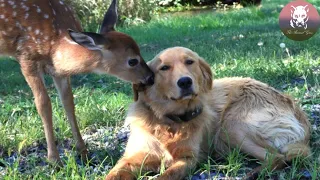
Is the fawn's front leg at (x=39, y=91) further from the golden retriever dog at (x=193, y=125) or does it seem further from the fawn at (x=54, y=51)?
the golden retriever dog at (x=193, y=125)

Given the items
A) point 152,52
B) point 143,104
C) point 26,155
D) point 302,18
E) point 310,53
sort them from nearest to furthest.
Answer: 1. point 143,104
2. point 26,155
3. point 310,53
4. point 302,18
5. point 152,52

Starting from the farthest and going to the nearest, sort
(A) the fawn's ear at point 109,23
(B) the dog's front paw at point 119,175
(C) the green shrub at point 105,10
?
(C) the green shrub at point 105,10 → (A) the fawn's ear at point 109,23 → (B) the dog's front paw at point 119,175

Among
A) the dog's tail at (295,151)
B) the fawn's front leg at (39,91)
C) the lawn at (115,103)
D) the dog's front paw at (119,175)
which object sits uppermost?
the fawn's front leg at (39,91)

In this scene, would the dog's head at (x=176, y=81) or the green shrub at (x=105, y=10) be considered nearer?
the dog's head at (x=176, y=81)

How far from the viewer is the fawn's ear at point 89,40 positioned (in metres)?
4.19

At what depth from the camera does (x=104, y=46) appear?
14.5ft

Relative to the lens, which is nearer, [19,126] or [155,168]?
[155,168]

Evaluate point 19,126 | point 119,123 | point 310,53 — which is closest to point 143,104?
point 119,123

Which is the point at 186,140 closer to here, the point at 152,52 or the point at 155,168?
the point at 155,168

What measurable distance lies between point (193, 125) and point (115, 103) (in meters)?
2.00

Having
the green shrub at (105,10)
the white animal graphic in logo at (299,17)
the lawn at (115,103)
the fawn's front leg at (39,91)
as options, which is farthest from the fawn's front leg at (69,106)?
the green shrub at (105,10)

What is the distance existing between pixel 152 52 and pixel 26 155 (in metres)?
5.94

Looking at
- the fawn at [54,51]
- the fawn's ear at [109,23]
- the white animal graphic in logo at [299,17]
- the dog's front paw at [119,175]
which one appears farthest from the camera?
the white animal graphic in logo at [299,17]

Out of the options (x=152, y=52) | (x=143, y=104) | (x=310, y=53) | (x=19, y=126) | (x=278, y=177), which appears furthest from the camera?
(x=152, y=52)
